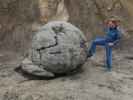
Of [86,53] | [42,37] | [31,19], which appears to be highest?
[31,19]

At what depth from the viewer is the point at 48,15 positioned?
224 inches

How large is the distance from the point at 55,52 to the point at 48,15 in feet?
6.50

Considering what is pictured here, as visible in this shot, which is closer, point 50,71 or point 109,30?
point 50,71

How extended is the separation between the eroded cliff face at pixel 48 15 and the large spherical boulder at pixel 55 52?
153 centimetres

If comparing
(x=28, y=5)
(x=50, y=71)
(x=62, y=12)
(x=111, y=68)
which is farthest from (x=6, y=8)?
(x=111, y=68)

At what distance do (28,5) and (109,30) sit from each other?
2.18m

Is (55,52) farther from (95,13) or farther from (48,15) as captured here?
(95,13)

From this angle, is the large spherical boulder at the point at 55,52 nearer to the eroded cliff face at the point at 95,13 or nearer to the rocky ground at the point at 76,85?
the rocky ground at the point at 76,85

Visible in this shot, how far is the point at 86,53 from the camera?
4172 mm

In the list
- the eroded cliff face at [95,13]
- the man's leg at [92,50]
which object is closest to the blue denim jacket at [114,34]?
the man's leg at [92,50]

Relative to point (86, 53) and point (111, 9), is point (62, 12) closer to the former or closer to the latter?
point (111, 9)

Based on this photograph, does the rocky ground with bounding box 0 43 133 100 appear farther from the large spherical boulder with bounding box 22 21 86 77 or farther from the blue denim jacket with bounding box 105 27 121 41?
the blue denim jacket with bounding box 105 27 121 41

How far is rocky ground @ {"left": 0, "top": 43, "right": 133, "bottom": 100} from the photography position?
10.9 ft

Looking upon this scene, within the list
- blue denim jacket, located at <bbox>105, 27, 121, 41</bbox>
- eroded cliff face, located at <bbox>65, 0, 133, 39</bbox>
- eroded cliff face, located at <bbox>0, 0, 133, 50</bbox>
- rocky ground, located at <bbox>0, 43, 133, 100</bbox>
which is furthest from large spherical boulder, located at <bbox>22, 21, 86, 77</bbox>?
eroded cliff face, located at <bbox>65, 0, 133, 39</bbox>
